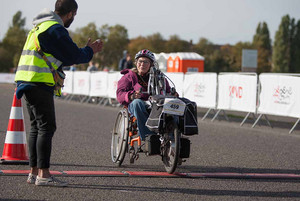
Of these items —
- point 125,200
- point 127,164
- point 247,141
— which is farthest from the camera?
point 247,141

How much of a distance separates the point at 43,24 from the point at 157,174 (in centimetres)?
227

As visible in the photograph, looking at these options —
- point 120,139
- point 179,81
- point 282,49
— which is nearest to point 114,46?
point 282,49

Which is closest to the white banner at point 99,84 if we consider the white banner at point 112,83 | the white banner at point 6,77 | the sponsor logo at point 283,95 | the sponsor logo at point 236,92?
the white banner at point 112,83

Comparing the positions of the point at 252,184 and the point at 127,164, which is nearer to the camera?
the point at 252,184

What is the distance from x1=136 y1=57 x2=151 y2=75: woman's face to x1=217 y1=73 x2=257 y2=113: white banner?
790 centimetres

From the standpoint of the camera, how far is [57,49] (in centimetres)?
582

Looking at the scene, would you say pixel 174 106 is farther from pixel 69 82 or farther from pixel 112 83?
pixel 69 82

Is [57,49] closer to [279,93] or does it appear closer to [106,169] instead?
[106,169]

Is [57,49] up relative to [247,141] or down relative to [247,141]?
up

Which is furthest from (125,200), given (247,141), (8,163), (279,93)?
(279,93)

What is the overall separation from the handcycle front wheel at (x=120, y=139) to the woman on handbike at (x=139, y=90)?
6.1 inches

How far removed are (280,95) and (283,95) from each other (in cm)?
13

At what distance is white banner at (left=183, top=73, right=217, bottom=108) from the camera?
1656cm

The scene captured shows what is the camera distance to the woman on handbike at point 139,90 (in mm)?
7016
